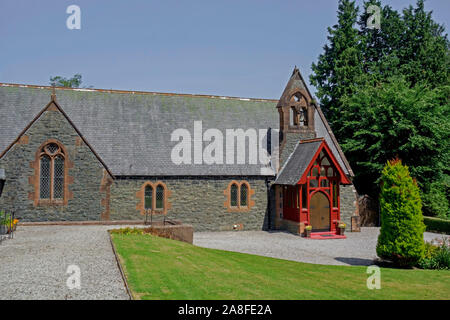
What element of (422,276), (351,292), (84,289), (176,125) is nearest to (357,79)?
(176,125)

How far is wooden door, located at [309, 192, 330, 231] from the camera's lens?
2639 cm

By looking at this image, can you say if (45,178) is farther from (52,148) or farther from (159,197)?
(159,197)

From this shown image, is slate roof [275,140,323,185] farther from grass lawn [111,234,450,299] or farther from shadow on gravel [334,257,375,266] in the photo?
grass lawn [111,234,450,299]

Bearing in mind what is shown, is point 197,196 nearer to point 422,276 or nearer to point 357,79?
point 422,276

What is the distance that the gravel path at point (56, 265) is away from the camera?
9906mm

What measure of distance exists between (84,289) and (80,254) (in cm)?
456

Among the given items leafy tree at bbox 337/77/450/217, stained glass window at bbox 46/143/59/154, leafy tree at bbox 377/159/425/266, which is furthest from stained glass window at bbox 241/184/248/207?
stained glass window at bbox 46/143/59/154

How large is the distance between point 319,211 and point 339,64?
2157cm

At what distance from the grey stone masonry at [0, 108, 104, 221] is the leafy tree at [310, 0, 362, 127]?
25.1 metres

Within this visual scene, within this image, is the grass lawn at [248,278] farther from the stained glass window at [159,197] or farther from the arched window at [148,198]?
the stained glass window at [159,197]

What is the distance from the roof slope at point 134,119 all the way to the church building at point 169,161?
7 centimetres

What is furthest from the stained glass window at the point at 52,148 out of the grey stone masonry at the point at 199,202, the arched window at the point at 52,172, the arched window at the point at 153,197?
the arched window at the point at 153,197
